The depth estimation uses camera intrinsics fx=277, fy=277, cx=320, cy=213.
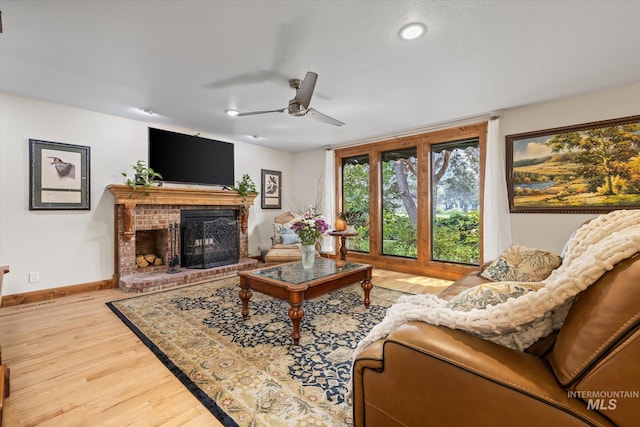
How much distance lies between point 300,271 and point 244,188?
2754mm

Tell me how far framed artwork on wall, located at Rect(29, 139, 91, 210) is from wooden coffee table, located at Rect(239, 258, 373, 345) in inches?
102

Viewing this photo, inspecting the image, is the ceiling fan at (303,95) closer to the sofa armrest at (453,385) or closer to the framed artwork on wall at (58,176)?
the sofa armrest at (453,385)

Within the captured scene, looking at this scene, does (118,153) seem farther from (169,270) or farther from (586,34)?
(586,34)

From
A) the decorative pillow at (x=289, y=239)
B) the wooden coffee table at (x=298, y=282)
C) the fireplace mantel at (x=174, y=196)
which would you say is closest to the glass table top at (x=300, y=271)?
the wooden coffee table at (x=298, y=282)

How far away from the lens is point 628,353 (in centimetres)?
60

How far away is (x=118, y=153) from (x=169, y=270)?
5.81ft

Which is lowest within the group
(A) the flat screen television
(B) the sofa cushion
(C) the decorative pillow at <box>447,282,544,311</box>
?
(B) the sofa cushion

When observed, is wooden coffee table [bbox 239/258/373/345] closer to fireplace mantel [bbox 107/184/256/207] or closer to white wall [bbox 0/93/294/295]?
fireplace mantel [bbox 107/184/256/207]

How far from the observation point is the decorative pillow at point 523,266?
198cm

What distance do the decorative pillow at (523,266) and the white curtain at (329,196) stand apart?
3197 millimetres

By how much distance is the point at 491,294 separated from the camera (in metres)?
1.01

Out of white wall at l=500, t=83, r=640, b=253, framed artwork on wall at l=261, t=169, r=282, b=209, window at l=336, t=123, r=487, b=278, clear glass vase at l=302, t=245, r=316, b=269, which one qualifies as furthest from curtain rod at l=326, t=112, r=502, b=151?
clear glass vase at l=302, t=245, r=316, b=269

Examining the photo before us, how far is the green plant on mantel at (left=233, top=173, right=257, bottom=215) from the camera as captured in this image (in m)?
4.96

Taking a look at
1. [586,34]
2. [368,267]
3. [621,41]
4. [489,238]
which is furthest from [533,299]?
[489,238]
